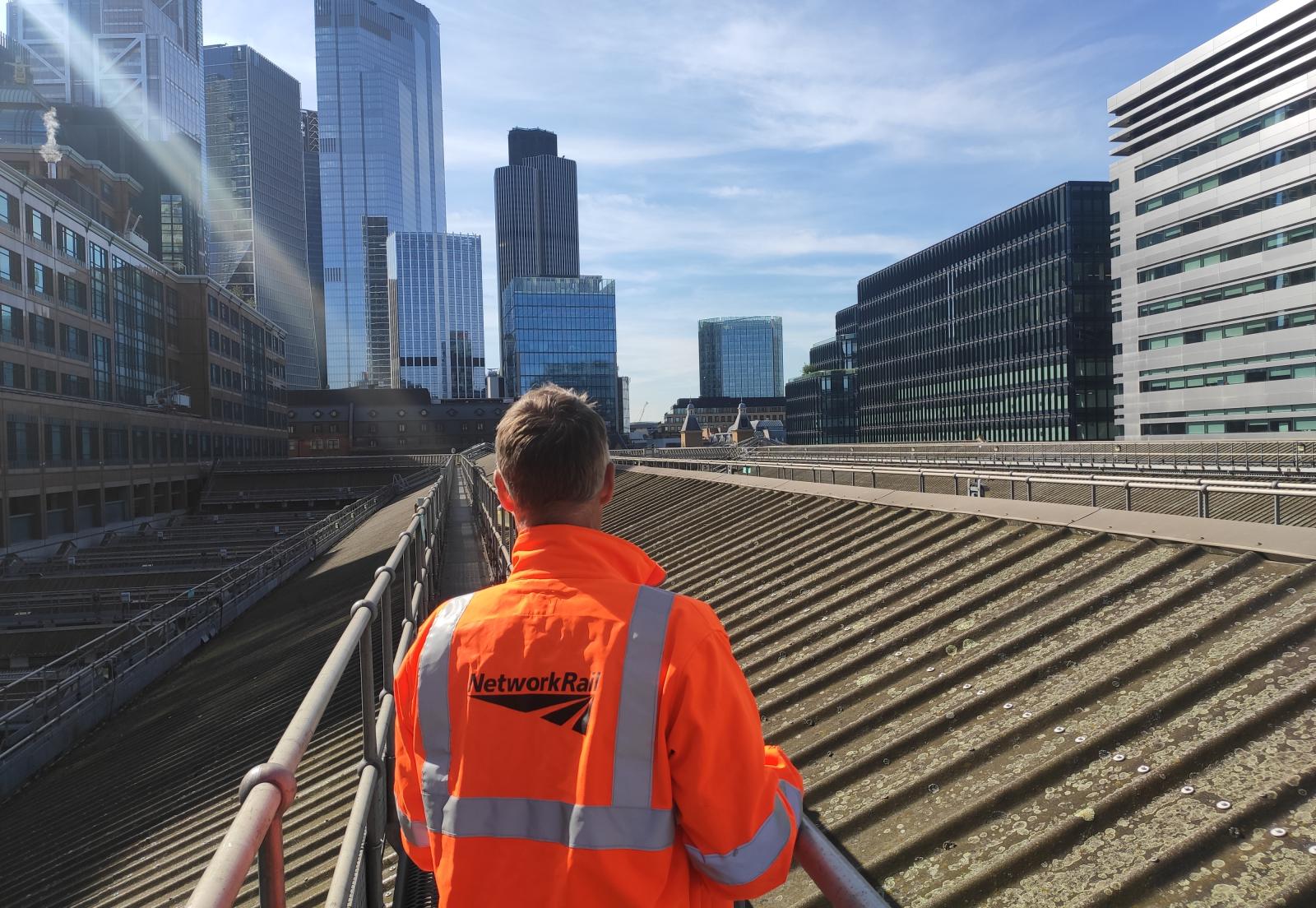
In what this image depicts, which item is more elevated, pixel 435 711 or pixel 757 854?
pixel 435 711

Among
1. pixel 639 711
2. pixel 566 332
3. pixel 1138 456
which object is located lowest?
pixel 1138 456

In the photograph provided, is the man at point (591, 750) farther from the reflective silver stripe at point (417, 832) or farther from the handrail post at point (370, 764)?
the handrail post at point (370, 764)

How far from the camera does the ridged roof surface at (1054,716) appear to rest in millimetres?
3014

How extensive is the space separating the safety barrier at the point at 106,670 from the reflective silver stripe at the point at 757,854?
15.8m

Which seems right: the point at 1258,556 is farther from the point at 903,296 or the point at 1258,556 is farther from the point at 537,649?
the point at 903,296

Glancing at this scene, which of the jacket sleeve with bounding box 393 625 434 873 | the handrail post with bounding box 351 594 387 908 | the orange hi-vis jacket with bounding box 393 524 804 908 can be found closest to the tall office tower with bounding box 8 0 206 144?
the handrail post with bounding box 351 594 387 908

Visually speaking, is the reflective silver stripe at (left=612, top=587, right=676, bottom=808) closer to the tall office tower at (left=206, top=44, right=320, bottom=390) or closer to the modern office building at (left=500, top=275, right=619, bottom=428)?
the modern office building at (left=500, top=275, right=619, bottom=428)

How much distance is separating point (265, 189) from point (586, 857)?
22140 centimetres

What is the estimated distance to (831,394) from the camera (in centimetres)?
11262

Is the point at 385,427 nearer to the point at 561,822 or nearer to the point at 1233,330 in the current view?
the point at 1233,330

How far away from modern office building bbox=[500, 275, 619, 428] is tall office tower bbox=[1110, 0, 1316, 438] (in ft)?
317

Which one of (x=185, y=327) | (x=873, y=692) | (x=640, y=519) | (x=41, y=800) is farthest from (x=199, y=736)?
(x=185, y=327)

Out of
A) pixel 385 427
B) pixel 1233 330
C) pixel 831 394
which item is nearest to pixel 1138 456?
pixel 1233 330

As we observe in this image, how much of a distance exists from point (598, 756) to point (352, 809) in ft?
4.60
